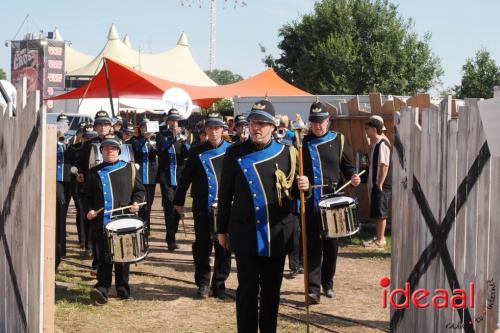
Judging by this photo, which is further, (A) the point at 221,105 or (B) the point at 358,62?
(B) the point at 358,62

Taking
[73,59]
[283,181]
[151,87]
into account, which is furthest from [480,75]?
[283,181]

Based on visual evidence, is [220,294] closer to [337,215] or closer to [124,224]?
[124,224]

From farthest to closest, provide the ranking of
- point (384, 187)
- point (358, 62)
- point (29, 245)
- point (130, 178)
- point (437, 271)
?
point (358, 62) < point (384, 187) < point (130, 178) < point (29, 245) < point (437, 271)

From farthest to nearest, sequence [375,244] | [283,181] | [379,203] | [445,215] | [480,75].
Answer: [480,75]
[375,244]
[379,203]
[283,181]
[445,215]

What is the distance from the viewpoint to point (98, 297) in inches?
361

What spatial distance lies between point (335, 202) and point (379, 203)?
4232 millimetres

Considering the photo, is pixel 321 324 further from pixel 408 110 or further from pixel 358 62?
pixel 358 62

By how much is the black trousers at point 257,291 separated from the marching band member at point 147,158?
7010 millimetres

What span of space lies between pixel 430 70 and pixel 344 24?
254 inches

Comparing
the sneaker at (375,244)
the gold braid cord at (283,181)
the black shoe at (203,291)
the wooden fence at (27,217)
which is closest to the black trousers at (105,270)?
the black shoe at (203,291)

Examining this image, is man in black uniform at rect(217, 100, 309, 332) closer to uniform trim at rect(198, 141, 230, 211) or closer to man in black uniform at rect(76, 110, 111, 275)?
uniform trim at rect(198, 141, 230, 211)

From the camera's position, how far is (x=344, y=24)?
179 feet

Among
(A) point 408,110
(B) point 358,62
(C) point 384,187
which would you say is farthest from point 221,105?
(A) point 408,110

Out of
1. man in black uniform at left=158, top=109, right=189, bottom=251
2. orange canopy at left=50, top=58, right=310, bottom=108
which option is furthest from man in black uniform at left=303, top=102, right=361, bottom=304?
orange canopy at left=50, top=58, right=310, bottom=108
